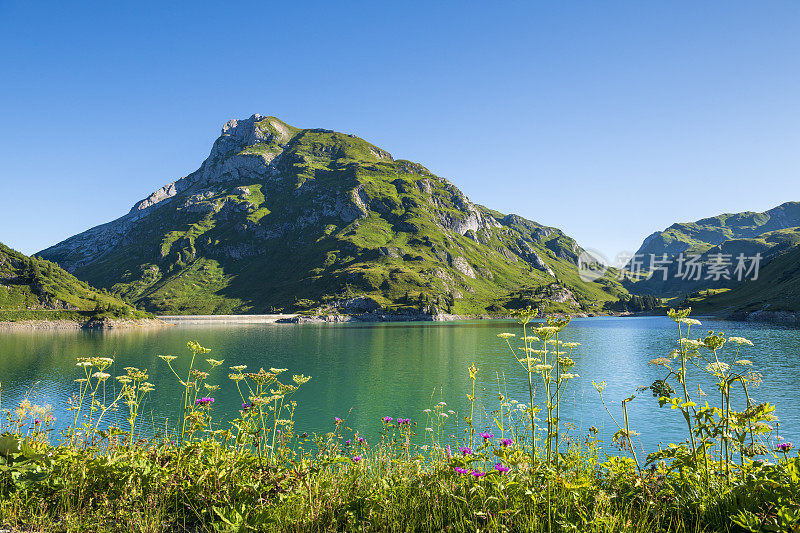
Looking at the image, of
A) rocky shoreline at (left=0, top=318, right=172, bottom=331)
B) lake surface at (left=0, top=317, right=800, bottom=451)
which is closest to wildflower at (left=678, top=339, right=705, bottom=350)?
lake surface at (left=0, top=317, right=800, bottom=451)

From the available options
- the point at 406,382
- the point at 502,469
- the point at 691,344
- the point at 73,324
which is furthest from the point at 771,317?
the point at 73,324

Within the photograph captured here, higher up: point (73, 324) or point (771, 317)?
point (771, 317)

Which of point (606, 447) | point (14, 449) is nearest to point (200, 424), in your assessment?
point (14, 449)

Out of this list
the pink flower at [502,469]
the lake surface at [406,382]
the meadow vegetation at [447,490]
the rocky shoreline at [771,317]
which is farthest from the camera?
the rocky shoreline at [771,317]

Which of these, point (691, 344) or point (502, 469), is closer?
point (502, 469)

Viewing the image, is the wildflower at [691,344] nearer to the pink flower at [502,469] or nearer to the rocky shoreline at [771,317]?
the pink flower at [502,469]

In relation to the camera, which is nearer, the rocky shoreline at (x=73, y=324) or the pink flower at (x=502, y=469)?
the pink flower at (x=502, y=469)

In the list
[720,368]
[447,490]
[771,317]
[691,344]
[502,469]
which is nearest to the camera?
[502,469]

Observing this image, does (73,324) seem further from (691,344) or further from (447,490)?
(691,344)

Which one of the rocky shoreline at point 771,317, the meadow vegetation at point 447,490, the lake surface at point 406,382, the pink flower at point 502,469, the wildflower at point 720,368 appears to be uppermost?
the wildflower at point 720,368

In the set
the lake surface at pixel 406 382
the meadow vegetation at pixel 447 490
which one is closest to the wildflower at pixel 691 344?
the meadow vegetation at pixel 447 490

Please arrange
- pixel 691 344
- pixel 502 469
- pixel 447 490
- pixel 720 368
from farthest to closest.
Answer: pixel 691 344 < pixel 720 368 < pixel 447 490 < pixel 502 469

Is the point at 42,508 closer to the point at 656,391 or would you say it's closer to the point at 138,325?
the point at 656,391

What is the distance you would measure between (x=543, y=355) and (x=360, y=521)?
4.77 meters
